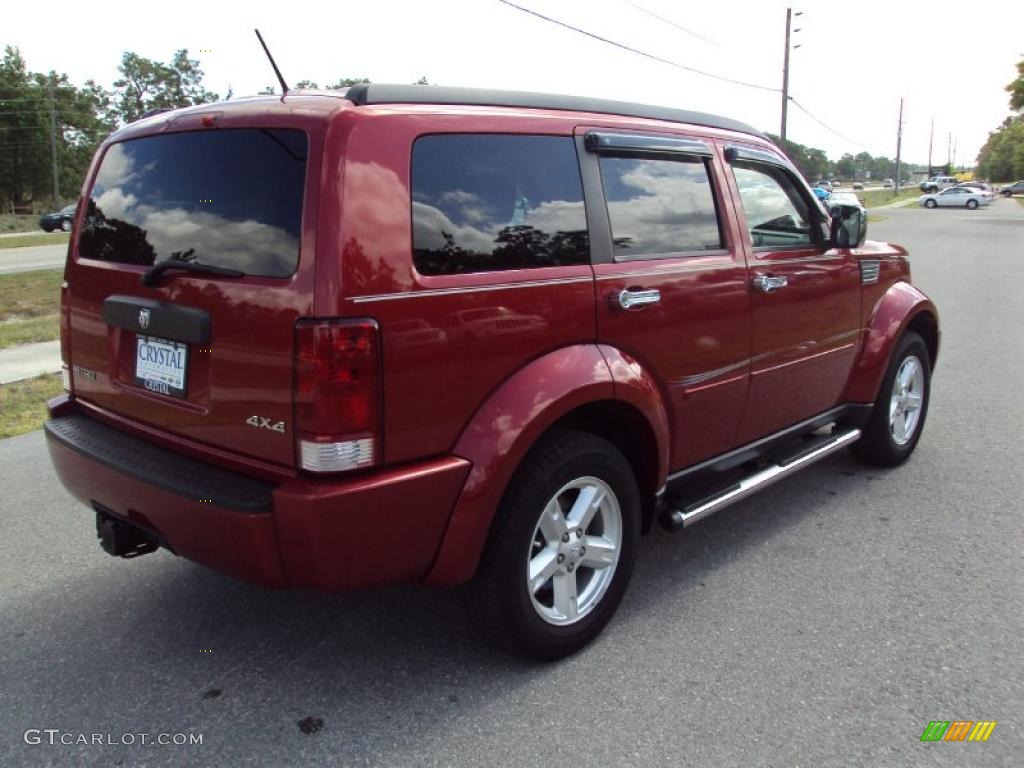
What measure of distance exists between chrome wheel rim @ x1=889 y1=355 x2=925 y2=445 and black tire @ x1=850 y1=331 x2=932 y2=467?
0.02 m

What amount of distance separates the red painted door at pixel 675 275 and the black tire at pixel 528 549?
43 cm

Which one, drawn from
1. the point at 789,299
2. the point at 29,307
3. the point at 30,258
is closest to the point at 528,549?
the point at 789,299

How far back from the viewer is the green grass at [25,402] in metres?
5.86

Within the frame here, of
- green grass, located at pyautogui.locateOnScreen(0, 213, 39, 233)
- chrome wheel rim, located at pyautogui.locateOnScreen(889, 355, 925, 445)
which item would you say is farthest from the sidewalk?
green grass, located at pyautogui.locateOnScreen(0, 213, 39, 233)

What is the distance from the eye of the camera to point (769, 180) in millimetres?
4055

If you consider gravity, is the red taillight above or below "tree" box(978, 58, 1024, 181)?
below

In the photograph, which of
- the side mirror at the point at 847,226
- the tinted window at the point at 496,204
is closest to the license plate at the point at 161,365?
the tinted window at the point at 496,204

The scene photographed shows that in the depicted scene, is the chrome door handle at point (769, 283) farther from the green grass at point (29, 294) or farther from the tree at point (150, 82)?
the tree at point (150, 82)

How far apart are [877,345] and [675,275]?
1.96 meters

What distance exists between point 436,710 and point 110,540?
1.30 m

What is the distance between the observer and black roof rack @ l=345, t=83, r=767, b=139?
2.54m

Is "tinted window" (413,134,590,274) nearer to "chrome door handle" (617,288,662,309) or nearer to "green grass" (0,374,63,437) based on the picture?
"chrome door handle" (617,288,662,309)

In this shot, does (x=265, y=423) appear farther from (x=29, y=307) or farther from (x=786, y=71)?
(x=786, y=71)

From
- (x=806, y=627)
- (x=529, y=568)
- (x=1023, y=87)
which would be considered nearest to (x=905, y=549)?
(x=806, y=627)
